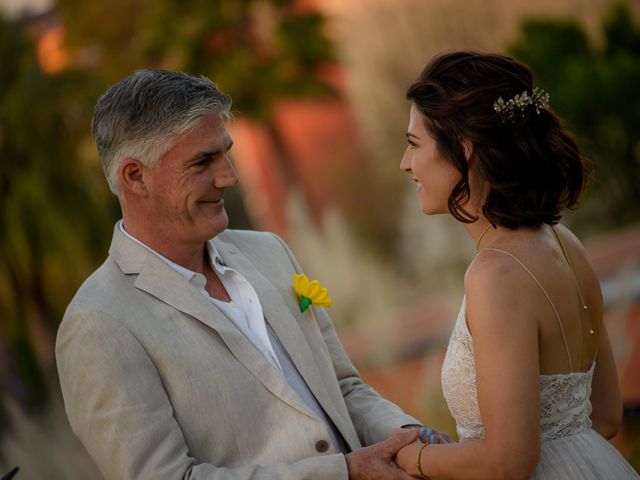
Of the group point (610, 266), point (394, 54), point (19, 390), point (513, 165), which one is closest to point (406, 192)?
point (394, 54)

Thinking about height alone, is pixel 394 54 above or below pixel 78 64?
below

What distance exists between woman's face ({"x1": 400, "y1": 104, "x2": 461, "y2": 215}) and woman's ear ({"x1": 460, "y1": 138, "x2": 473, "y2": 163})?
0.16 feet

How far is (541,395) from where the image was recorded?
2.55 m

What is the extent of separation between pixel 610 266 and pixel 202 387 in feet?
20.3

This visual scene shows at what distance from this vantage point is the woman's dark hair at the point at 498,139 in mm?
2570

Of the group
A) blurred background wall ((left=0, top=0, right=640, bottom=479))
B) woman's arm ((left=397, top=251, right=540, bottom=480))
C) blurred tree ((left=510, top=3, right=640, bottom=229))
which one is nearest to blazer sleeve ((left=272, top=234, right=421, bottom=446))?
woman's arm ((left=397, top=251, right=540, bottom=480))

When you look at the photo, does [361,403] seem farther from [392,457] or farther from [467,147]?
[467,147]

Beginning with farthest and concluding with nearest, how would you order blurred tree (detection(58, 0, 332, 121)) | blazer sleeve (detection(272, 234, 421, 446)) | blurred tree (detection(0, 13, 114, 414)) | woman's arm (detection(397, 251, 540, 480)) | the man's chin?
blurred tree (detection(58, 0, 332, 121)), blurred tree (detection(0, 13, 114, 414)), blazer sleeve (detection(272, 234, 421, 446)), the man's chin, woman's arm (detection(397, 251, 540, 480))

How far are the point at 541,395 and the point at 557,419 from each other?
0.38ft

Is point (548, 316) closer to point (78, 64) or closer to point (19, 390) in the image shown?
point (19, 390)

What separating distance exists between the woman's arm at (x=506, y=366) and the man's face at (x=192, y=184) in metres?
0.82

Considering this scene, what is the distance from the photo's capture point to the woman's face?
264cm

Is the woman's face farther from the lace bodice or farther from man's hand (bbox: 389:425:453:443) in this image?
man's hand (bbox: 389:425:453:443)

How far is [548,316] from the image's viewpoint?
246cm
